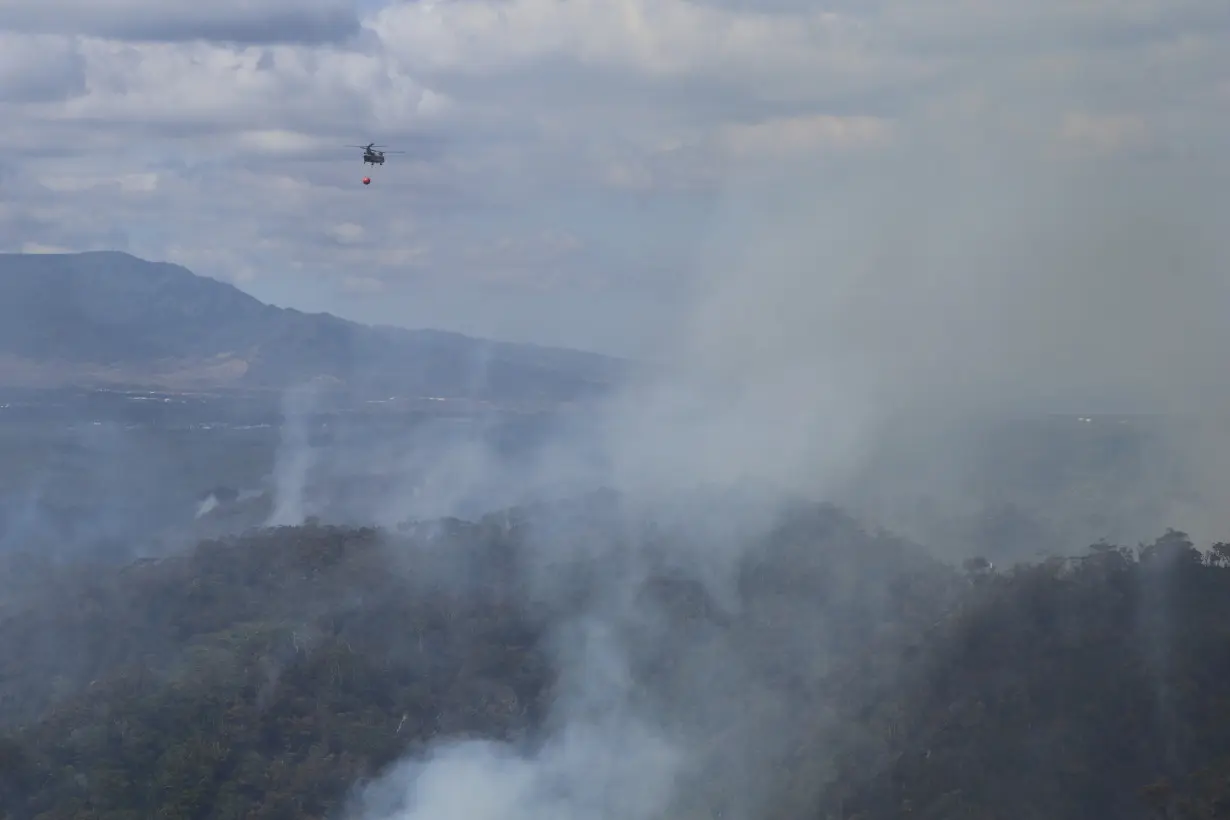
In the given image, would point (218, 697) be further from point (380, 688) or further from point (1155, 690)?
point (1155, 690)

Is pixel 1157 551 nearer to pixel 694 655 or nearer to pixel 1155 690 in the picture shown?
pixel 1155 690

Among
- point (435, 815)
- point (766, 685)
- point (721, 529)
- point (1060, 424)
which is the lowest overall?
point (435, 815)

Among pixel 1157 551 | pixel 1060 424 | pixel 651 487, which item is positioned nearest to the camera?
pixel 1157 551

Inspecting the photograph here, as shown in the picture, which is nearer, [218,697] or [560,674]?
[218,697]

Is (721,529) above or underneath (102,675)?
above

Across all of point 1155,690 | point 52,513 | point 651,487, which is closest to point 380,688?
point 1155,690

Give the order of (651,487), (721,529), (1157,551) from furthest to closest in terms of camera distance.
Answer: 1. (651,487)
2. (721,529)
3. (1157,551)
